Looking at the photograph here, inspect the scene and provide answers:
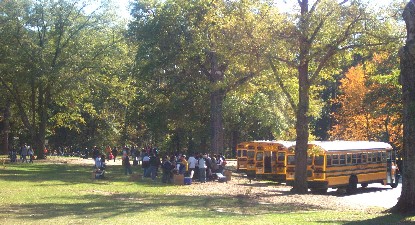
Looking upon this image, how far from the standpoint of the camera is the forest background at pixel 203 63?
87.3ft

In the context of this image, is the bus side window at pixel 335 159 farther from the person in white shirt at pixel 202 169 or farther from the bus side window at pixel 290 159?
the person in white shirt at pixel 202 169

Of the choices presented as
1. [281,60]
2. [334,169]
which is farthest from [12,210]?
[334,169]

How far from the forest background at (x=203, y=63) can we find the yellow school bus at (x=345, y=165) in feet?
9.23

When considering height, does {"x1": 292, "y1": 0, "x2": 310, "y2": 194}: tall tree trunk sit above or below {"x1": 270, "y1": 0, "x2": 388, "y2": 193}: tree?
below

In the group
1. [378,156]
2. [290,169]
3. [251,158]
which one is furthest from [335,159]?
[251,158]

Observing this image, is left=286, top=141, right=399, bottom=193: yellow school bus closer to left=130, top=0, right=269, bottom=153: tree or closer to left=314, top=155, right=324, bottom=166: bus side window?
left=314, top=155, right=324, bottom=166: bus side window

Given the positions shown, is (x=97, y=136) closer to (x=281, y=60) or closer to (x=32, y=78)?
(x=32, y=78)

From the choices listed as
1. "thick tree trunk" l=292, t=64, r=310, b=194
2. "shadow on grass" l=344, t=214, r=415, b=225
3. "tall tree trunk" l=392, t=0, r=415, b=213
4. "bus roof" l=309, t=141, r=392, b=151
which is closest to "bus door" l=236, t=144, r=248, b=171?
"bus roof" l=309, t=141, r=392, b=151

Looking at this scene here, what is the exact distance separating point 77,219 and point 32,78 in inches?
1169

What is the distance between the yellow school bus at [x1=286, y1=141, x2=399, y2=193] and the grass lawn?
714 centimetres

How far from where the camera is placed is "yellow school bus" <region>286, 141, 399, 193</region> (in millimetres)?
31344

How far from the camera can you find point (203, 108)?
160 feet

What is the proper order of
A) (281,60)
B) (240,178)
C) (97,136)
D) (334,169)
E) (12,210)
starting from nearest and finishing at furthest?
(12,210) → (281,60) → (334,169) → (240,178) → (97,136)

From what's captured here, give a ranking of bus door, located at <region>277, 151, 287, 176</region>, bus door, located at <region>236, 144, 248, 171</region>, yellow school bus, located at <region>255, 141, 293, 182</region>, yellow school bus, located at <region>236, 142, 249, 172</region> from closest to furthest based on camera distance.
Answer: bus door, located at <region>277, 151, 287, 176</region>, yellow school bus, located at <region>255, 141, 293, 182</region>, yellow school bus, located at <region>236, 142, 249, 172</region>, bus door, located at <region>236, 144, 248, 171</region>
